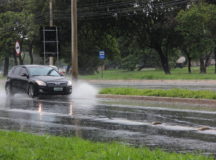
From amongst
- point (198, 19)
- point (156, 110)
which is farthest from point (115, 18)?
point (156, 110)

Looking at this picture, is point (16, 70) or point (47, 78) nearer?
point (47, 78)

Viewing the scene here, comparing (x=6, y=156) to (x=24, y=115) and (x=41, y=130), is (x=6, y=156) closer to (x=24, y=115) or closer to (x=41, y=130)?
(x=41, y=130)

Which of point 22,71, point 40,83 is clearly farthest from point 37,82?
point 22,71

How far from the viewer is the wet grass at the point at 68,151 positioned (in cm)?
734

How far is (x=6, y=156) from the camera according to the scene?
7.51 metres

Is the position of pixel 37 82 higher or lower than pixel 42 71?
lower

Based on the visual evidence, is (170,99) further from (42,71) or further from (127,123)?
(42,71)

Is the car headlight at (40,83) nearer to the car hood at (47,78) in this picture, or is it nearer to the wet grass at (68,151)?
the car hood at (47,78)

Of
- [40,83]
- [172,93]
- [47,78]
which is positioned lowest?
[172,93]

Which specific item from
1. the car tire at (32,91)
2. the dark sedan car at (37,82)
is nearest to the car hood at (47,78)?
the dark sedan car at (37,82)

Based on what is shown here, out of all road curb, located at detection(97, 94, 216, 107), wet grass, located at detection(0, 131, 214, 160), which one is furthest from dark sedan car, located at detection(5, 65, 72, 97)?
wet grass, located at detection(0, 131, 214, 160)

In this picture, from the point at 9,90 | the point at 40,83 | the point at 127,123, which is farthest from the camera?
the point at 9,90

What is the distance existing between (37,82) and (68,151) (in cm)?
1453

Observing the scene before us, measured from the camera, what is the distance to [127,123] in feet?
40.6
